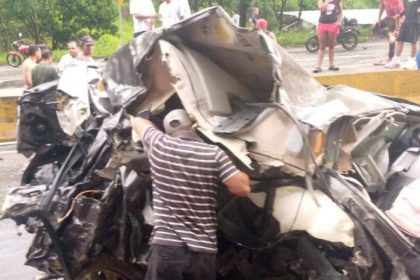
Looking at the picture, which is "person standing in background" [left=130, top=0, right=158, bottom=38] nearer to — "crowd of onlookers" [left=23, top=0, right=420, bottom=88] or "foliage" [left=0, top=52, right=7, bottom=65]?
"crowd of onlookers" [left=23, top=0, right=420, bottom=88]

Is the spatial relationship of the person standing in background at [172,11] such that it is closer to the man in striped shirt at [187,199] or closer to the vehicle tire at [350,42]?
the man in striped shirt at [187,199]

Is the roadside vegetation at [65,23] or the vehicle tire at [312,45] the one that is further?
the roadside vegetation at [65,23]

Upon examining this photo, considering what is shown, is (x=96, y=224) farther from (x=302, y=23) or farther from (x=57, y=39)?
(x=302, y=23)

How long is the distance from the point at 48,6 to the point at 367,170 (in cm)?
2319

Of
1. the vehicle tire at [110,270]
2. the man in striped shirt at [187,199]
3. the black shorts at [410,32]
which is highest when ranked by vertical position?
the man in striped shirt at [187,199]

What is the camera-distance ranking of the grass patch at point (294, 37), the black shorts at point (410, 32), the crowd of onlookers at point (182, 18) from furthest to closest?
the grass patch at point (294, 37) → the black shorts at point (410, 32) → the crowd of onlookers at point (182, 18)

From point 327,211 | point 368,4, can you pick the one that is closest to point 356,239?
point 327,211

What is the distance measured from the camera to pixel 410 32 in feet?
36.9

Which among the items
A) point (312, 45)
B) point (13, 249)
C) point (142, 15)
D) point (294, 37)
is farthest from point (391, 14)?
point (294, 37)

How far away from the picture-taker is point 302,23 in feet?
91.2

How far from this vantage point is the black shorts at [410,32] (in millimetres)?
11172

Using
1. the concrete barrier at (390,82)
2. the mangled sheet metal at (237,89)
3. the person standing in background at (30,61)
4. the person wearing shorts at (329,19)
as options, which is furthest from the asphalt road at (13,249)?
the person wearing shorts at (329,19)

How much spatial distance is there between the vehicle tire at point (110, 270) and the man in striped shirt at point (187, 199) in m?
0.69

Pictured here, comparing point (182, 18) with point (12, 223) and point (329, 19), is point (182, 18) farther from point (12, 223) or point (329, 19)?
point (12, 223)
